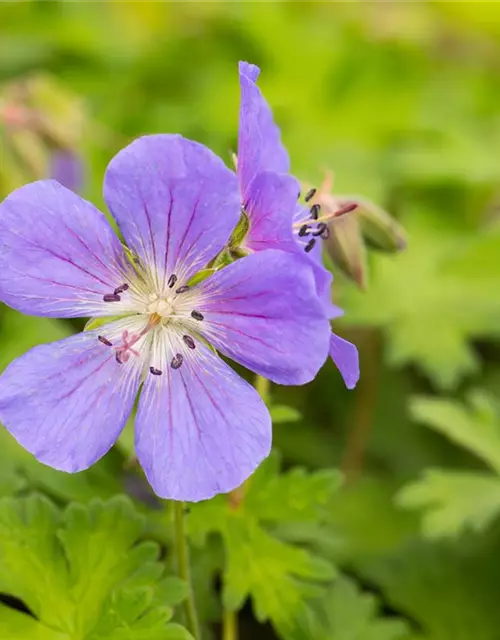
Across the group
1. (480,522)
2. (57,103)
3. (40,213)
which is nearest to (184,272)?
(40,213)

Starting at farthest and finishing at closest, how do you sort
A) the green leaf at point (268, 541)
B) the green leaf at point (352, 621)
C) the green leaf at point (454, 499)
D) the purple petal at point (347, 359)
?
the green leaf at point (454, 499) < the green leaf at point (352, 621) < the green leaf at point (268, 541) < the purple petal at point (347, 359)

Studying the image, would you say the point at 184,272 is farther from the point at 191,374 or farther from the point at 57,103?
the point at 57,103

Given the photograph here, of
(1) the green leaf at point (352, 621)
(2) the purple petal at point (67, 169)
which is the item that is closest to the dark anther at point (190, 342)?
(1) the green leaf at point (352, 621)

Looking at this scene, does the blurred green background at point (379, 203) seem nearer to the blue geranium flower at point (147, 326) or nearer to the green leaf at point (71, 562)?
the green leaf at point (71, 562)

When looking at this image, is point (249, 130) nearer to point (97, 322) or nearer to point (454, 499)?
point (97, 322)

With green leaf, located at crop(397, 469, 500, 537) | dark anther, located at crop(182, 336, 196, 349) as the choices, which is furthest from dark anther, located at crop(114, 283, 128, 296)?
green leaf, located at crop(397, 469, 500, 537)

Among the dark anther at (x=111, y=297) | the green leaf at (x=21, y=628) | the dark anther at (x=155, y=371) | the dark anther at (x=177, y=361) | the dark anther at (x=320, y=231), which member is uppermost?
the dark anther at (x=111, y=297)

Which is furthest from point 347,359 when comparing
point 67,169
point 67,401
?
point 67,169

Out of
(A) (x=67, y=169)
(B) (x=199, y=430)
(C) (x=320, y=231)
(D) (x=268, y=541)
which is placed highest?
(C) (x=320, y=231)
